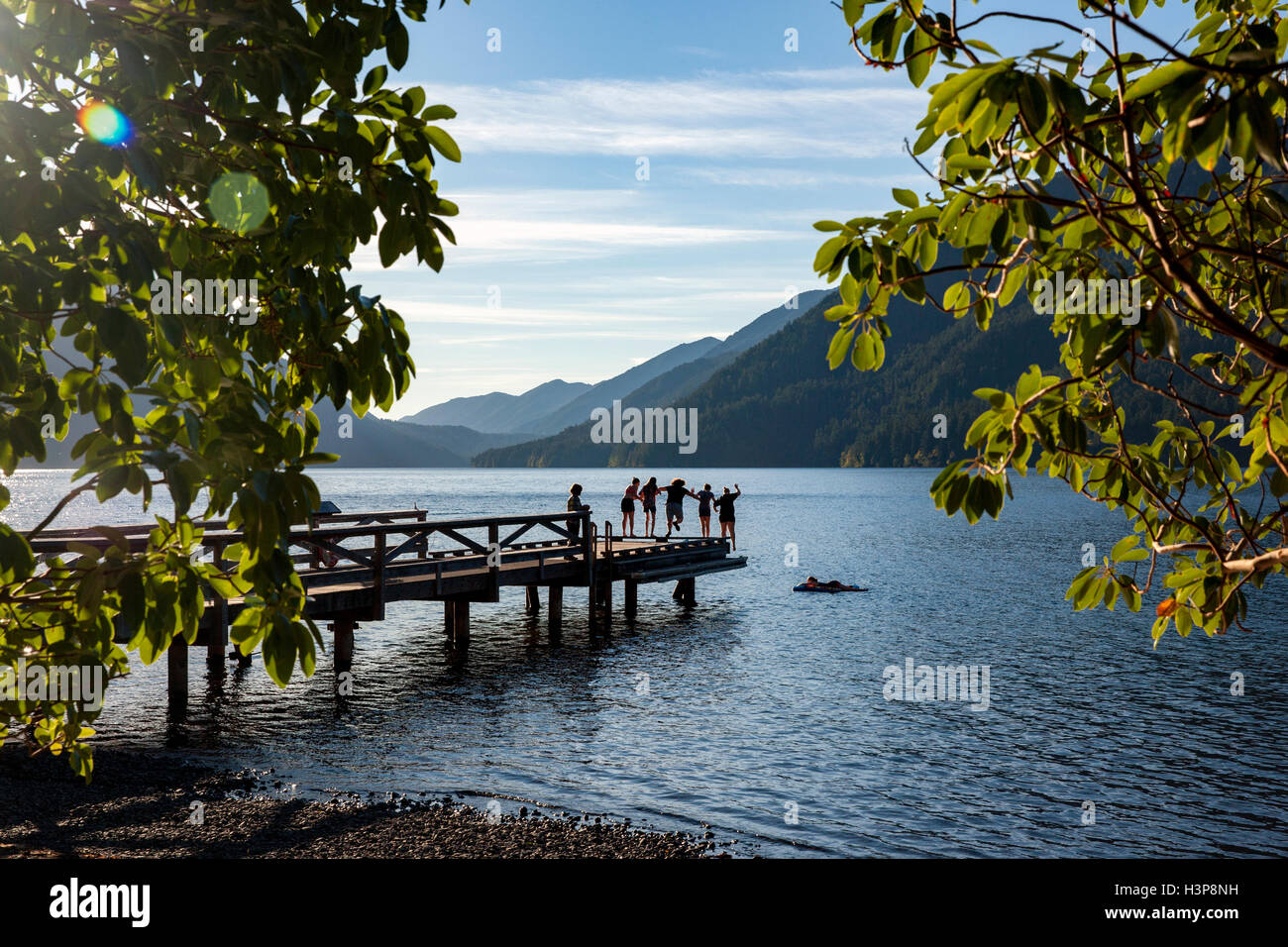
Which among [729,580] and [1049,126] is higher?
[1049,126]

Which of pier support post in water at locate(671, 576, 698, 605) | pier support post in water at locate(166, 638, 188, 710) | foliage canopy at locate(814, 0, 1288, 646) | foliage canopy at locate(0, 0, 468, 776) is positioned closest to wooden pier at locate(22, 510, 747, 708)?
pier support post in water at locate(166, 638, 188, 710)

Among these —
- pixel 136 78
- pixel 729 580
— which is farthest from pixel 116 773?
pixel 729 580

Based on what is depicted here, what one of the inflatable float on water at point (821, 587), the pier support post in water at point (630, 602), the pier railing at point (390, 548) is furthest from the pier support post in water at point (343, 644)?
the inflatable float on water at point (821, 587)

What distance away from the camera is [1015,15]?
2900 millimetres

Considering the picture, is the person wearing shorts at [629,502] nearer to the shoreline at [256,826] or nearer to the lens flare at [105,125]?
the shoreline at [256,826]

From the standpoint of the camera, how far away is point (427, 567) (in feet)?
81.3

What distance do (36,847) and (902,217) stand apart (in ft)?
45.0

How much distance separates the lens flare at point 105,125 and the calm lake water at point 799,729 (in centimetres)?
1347

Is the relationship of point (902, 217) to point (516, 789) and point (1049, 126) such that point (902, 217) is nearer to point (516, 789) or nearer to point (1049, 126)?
point (1049, 126)

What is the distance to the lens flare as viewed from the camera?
2.55 meters

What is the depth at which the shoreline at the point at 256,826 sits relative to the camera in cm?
1300

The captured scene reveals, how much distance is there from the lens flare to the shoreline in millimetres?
11765
